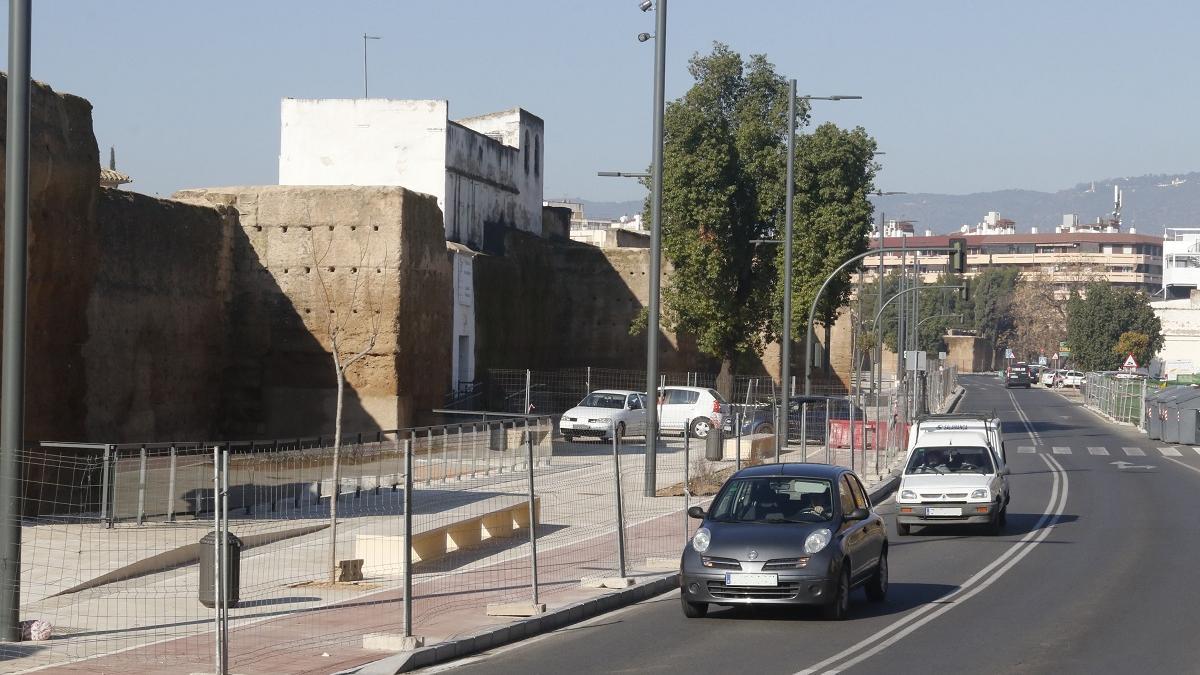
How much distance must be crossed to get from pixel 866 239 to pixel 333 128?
66.2ft

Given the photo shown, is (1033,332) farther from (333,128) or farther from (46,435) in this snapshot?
(46,435)

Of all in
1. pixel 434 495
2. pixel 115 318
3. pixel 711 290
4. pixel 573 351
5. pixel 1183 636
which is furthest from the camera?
pixel 573 351

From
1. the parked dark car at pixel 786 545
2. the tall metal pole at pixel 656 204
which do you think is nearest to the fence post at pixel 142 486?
the parked dark car at pixel 786 545

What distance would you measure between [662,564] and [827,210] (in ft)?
113

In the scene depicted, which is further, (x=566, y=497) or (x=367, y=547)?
(x=566, y=497)

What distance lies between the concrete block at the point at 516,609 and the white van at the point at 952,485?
1103cm

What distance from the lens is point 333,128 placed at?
184ft

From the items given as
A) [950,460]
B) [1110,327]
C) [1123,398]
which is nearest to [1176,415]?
[1123,398]

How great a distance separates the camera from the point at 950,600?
55.0ft

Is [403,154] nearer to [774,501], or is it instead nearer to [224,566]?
[774,501]

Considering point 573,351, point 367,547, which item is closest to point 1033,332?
point 573,351

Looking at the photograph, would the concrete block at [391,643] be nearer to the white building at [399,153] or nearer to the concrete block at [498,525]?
the concrete block at [498,525]

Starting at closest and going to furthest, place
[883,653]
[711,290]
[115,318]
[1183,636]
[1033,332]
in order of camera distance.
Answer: [883,653] → [1183,636] → [115,318] → [711,290] → [1033,332]

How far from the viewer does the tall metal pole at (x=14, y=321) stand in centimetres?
1255
